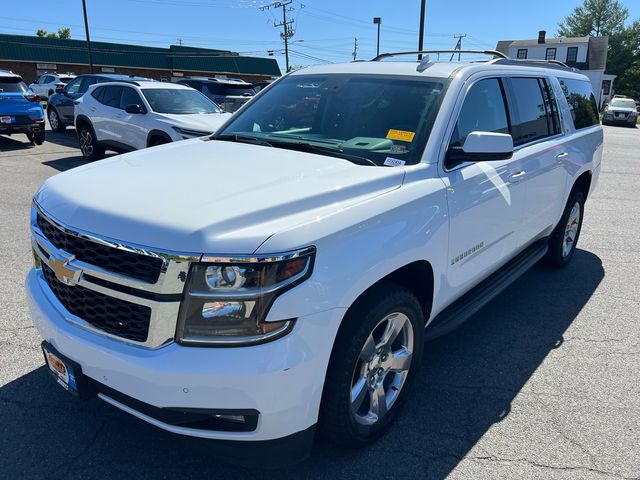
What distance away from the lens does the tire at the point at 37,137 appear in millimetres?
13469

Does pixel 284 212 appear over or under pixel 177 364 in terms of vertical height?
over

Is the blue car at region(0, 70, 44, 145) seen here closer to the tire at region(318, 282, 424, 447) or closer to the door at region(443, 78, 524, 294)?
the door at region(443, 78, 524, 294)

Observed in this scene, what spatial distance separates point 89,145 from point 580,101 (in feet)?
32.9

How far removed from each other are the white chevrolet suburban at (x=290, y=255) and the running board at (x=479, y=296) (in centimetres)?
2

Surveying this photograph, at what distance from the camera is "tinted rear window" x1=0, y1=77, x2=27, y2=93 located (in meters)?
12.7

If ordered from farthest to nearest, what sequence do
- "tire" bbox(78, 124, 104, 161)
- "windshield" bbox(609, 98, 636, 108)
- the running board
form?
"windshield" bbox(609, 98, 636, 108)
"tire" bbox(78, 124, 104, 161)
the running board

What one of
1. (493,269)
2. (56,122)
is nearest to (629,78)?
(56,122)

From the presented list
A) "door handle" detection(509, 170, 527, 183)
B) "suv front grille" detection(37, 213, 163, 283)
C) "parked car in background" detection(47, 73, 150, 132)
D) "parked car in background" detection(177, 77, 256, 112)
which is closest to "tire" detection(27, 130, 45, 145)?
"parked car in background" detection(47, 73, 150, 132)

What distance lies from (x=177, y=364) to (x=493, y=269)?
8.40 feet

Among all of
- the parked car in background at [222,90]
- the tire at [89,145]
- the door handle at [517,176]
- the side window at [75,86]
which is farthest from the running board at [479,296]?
the side window at [75,86]

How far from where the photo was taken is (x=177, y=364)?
6.73ft

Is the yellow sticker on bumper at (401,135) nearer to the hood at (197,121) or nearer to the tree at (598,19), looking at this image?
the hood at (197,121)

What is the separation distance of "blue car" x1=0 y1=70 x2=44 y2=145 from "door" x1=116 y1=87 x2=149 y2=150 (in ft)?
11.4

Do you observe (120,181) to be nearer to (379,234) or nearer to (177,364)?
(177,364)
